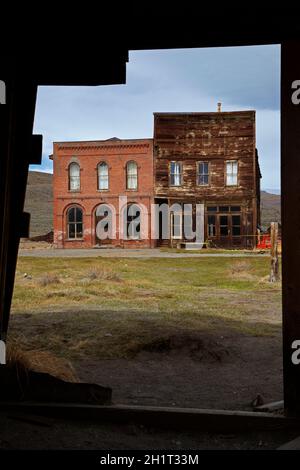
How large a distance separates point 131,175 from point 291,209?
28854 mm

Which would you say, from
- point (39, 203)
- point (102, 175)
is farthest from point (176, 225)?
point (39, 203)

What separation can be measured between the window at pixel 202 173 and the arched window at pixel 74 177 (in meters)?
7.53

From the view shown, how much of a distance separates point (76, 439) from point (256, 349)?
396 centimetres

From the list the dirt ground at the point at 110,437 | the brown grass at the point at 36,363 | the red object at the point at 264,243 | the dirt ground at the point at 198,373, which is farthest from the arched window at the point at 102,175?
the dirt ground at the point at 110,437

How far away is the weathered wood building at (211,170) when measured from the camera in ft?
101

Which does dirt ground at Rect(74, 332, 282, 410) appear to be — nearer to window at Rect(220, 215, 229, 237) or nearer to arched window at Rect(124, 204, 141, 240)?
window at Rect(220, 215, 229, 237)

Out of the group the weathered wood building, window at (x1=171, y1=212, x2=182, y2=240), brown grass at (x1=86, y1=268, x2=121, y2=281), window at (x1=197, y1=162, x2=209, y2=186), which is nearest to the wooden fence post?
brown grass at (x1=86, y1=268, x2=121, y2=281)

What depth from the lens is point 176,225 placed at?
31188 mm

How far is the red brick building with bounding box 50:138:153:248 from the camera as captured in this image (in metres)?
31.5

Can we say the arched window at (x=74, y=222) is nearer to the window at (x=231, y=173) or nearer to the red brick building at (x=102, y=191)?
the red brick building at (x=102, y=191)

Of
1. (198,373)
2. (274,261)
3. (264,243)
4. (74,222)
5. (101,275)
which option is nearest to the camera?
(198,373)

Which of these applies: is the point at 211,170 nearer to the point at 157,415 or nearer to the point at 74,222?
the point at 74,222

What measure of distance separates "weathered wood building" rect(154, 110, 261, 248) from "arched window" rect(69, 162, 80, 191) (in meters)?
4.96

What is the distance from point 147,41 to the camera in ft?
11.3
